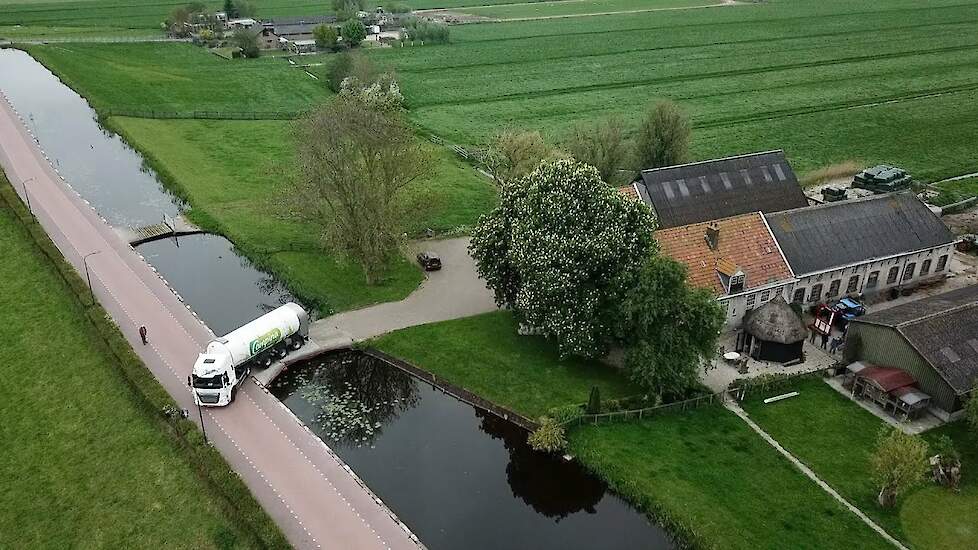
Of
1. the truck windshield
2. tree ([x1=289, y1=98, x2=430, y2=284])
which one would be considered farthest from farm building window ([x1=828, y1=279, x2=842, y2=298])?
the truck windshield

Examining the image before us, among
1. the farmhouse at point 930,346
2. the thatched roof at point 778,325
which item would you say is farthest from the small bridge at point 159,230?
the farmhouse at point 930,346

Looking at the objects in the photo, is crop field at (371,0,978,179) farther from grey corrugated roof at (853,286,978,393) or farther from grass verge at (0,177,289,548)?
grass verge at (0,177,289,548)

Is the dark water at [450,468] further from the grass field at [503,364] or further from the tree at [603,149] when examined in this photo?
the tree at [603,149]

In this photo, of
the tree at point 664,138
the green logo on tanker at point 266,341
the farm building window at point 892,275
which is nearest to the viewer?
the green logo on tanker at point 266,341

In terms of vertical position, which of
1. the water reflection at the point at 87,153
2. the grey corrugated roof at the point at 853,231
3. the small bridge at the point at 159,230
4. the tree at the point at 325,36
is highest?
the grey corrugated roof at the point at 853,231

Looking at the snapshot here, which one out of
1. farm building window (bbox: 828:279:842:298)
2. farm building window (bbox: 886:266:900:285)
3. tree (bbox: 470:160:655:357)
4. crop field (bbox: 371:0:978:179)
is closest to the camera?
tree (bbox: 470:160:655:357)

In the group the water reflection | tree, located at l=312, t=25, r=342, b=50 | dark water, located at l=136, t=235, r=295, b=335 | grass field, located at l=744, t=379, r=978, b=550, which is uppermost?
tree, located at l=312, t=25, r=342, b=50

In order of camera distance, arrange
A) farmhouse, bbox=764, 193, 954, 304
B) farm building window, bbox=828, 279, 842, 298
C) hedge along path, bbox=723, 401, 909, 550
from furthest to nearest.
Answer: farm building window, bbox=828, 279, 842, 298 < farmhouse, bbox=764, 193, 954, 304 < hedge along path, bbox=723, 401, 909, 550

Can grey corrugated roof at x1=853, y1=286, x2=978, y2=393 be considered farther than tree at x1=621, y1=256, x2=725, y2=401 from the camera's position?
Yes
